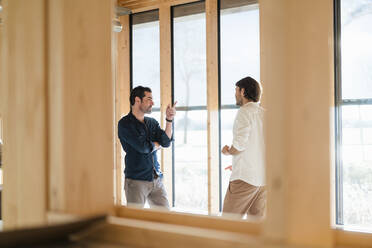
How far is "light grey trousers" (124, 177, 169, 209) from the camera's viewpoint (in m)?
4.12

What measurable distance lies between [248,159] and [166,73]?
3.06 metres

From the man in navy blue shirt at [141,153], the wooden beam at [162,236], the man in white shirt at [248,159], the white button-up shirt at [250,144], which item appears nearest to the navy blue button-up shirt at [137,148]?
the man in navy blue shirt at [141,153]

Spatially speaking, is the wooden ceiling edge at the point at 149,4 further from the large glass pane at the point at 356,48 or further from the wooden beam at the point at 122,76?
the large glass pane at the point at 356,48

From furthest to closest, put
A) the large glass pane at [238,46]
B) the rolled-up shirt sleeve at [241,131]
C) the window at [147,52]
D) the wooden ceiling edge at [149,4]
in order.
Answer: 1. the window at [147,52]
2. the wooden ceiling edge at [149,4]
3. the large glass pane at [238,46]
4. the rolled-up shirt sleeve at [241,131]

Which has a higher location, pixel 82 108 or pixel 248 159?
pixel 82 108

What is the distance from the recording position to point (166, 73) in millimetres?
6289

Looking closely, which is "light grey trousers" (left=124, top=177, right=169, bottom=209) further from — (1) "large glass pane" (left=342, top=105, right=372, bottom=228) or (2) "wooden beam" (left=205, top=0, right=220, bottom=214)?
(1) "large glass pane" (left=342, top=105, right=372, bottom=228)

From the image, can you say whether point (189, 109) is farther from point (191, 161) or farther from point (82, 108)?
point (82, 108)

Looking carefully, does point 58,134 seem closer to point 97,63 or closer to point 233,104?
point 97,63

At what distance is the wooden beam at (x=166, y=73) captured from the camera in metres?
6.26

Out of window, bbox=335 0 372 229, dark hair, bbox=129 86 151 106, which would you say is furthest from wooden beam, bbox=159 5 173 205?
window, bbox=335 0 372 229

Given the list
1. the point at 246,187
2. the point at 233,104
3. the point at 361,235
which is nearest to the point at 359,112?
the point at 233,104

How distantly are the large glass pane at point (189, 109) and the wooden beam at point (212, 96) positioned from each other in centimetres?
19

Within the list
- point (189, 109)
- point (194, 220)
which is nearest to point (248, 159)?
point (194, 220)
